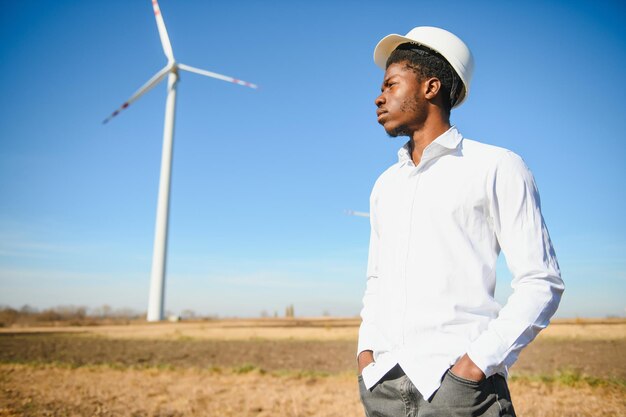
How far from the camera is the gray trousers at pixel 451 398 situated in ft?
6.62

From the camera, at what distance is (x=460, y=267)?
2285mm

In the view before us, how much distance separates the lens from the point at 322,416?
21.7 ft

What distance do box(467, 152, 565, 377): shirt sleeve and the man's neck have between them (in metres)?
0.50

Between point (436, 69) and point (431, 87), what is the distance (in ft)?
0.41

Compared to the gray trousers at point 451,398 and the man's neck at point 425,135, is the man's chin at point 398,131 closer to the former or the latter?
the man's neck at point 425,135

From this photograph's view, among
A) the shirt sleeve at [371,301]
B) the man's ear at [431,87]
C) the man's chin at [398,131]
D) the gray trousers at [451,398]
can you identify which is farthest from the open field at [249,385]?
the man's ear at [431,87]

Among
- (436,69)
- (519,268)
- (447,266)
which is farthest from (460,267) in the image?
(436,69)

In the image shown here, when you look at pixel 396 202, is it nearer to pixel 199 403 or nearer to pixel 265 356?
pixel 199 403

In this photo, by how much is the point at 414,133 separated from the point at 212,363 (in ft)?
38.0

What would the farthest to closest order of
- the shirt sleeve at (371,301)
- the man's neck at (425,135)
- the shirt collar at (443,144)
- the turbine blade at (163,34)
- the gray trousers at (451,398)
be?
the turbine blade at (163,34) < the man's neck at (425,135) < the shirt sleeve at (371,301) < the shirt collar at (443,144) < the gray trousers at (451,398)

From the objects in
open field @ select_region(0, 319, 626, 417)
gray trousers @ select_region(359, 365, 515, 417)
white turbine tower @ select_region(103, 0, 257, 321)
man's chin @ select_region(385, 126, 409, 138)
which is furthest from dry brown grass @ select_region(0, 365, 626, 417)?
white turbine tower @ select_region(103, 0, 257, 321)

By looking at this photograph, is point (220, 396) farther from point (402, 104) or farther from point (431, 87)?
point (431, 87)

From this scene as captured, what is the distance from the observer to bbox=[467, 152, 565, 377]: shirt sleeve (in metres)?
2.04

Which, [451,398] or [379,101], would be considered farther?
[379,101]
